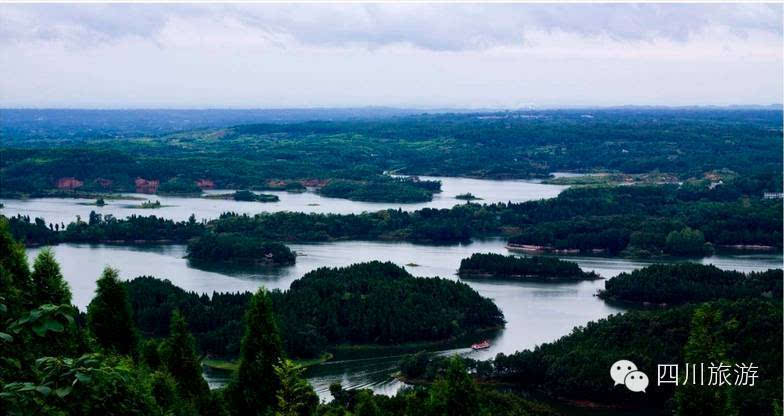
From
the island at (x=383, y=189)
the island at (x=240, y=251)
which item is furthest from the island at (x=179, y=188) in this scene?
the island at (x=240, y=251)

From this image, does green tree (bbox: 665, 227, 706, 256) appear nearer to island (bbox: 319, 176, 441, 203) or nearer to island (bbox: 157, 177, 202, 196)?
island (bbox: 319, 176, 441, 203)

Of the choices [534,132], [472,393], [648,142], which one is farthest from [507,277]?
[534,132]

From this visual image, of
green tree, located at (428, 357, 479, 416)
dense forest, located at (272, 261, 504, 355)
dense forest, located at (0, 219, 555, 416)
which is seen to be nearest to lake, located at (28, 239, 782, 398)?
dense forest, located at (272, 261, 504, 355)

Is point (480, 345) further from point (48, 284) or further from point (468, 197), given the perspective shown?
point (468, 197)

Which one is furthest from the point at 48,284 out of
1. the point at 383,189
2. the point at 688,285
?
the point at 383,189

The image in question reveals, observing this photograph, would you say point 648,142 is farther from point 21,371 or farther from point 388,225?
point 21,371

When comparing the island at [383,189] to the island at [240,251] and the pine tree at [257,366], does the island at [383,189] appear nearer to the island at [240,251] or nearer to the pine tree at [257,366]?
the island at [240,251]
